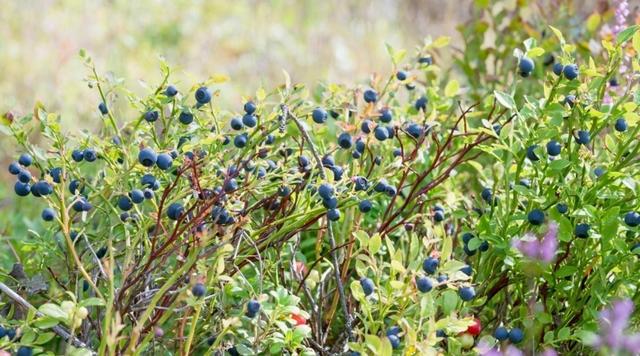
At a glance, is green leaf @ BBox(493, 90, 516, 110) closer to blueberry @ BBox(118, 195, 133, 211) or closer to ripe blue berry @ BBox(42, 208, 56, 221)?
blueberry @ BBox(118, 195, 133, 211)

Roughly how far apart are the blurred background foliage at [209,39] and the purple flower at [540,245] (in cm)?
301

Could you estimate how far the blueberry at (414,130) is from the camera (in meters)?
1.95

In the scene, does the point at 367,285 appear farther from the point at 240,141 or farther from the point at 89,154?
the point at 89,154

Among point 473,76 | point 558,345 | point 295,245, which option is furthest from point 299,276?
point 473,76

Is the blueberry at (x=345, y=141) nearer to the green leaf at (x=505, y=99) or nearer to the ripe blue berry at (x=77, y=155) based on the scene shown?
the green leaf at (x=505, y=99)

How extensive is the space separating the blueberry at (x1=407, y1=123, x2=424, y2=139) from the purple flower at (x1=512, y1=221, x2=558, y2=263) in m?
0.30

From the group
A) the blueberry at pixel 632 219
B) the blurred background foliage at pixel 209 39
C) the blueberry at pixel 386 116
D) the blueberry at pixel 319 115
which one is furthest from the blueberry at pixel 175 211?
the blurred background foliage at pixel 209 39

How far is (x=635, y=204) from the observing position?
1.83m

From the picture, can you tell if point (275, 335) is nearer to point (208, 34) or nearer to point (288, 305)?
point (288, 305)

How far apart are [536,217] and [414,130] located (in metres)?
0.33

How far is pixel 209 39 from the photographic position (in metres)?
5.89

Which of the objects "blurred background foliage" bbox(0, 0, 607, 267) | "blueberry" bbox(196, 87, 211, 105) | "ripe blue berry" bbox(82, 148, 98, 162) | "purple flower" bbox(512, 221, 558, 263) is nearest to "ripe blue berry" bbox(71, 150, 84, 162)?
"ripe blue berry" bbox(82, 148, 98, 162)

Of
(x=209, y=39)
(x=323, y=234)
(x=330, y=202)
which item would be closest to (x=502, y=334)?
(x=330, y=202)

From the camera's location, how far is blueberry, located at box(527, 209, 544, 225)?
5.72ft
